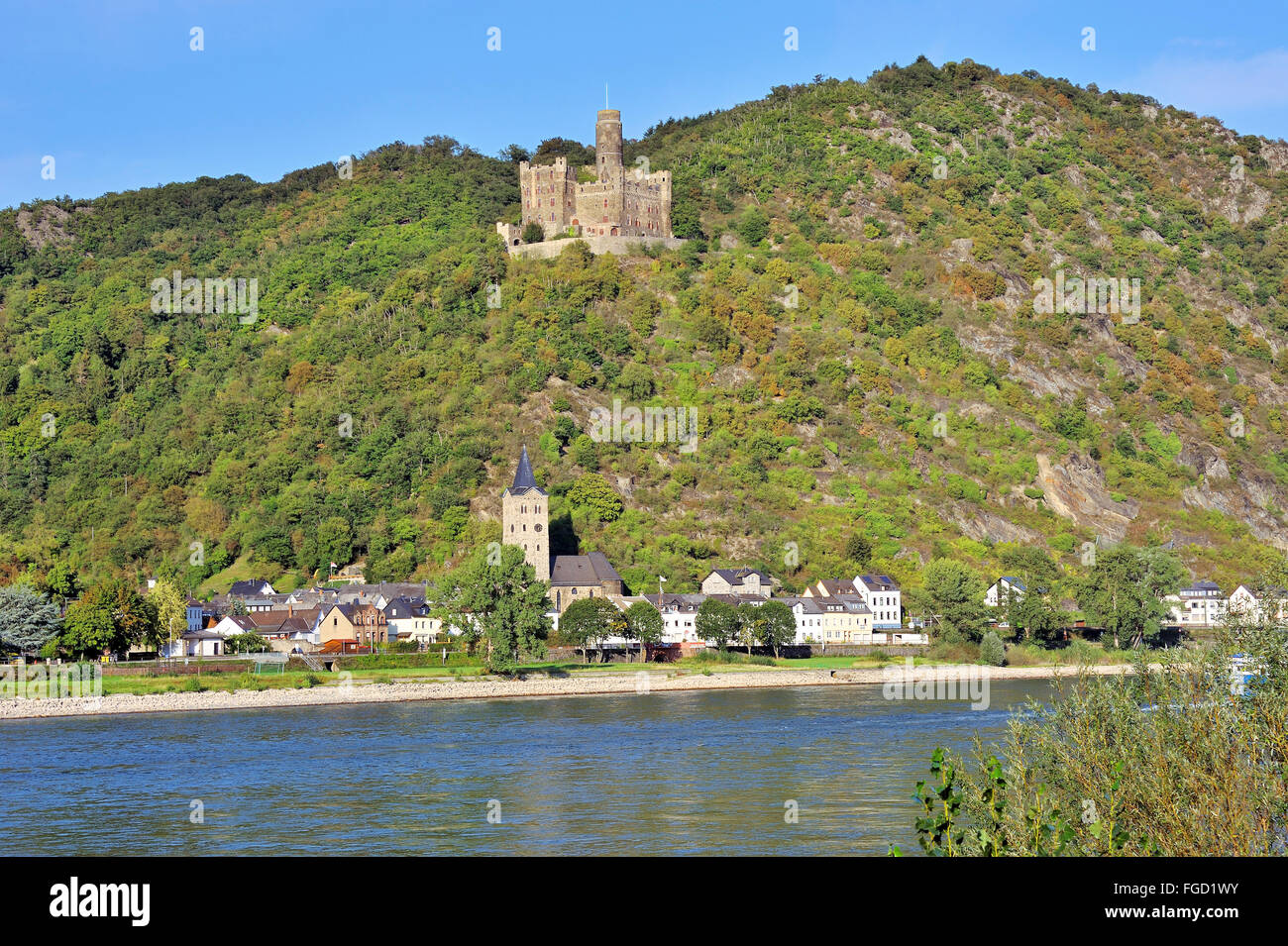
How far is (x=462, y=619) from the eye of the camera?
68.9m

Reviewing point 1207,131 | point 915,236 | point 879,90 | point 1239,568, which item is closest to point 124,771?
point 1239,568

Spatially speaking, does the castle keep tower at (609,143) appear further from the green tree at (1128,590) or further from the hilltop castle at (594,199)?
the green tree at (1128,590)

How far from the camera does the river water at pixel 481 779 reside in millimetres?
28250

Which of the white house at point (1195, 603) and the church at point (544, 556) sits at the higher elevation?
the church at point (544, 556)

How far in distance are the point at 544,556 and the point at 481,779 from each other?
47939mm

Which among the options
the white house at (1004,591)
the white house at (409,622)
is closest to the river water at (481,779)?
the white house at (409,622)

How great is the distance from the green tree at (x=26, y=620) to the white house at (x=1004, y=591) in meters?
49.6

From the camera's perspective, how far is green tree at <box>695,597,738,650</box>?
75.1 m

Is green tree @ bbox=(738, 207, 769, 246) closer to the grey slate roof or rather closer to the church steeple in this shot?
the church steeple

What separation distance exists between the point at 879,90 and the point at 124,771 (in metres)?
141

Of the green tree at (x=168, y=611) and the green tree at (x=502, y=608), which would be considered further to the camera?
the green tree at (x=168, y=611)

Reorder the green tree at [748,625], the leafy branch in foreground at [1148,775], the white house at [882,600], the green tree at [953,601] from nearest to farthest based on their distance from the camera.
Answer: the leafy branch in foreground at [1148,775] < the green tree at [748,625] < the green tree at [953,601] < the white house at [882,600]
